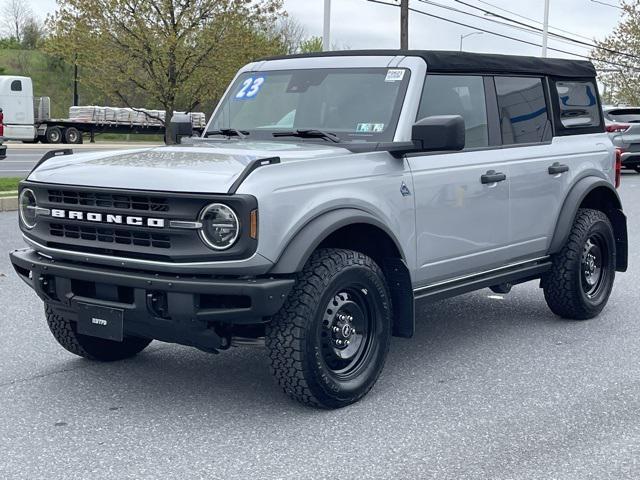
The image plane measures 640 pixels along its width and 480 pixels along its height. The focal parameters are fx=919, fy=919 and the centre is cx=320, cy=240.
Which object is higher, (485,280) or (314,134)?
(314,134)

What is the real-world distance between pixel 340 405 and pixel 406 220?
1.11 m

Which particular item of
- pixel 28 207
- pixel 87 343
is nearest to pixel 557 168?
pixel 87 343

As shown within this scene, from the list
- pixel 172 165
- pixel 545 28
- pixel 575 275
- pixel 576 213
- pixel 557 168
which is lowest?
pixel 575 275

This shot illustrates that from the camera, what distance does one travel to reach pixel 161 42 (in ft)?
81.8

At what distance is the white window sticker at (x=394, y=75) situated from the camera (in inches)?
218

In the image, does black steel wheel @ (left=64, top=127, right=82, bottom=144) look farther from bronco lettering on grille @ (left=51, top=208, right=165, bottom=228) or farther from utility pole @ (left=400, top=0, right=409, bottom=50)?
bronco lettering on grille @ (left=51, top=208, right=165, bottom=228)

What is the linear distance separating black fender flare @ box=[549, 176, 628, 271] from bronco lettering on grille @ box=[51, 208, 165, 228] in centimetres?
324

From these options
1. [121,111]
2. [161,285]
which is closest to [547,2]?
[121,111]

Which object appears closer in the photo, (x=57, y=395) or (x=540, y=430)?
(x=540, y=430)

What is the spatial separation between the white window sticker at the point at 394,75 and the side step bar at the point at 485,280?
1.26 m

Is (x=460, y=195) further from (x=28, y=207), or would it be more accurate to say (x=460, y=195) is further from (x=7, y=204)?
(x=7, y=204)

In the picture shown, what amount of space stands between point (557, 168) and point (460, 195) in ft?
4.09

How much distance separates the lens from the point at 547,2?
4009 cm

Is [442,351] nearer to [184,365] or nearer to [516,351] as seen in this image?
[516,351]
